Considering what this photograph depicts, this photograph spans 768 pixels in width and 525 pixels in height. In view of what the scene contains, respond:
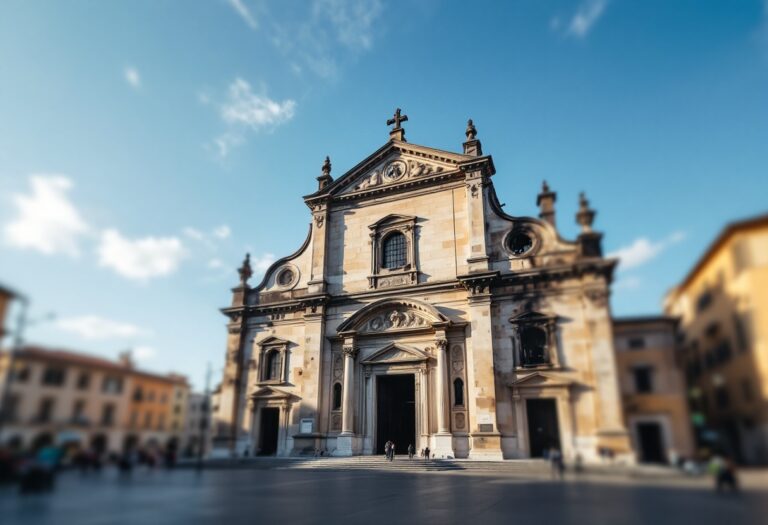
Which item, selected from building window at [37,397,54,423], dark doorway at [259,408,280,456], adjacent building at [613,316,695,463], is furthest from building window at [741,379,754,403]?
dark doorway at [259,408,280,456]

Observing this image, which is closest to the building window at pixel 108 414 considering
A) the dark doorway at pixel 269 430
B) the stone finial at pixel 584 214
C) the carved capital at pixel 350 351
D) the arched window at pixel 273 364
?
the stone finial at pixel 584 214

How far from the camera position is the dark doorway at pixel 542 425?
2025cm

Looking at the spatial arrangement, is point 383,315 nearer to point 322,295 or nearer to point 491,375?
point 322,295

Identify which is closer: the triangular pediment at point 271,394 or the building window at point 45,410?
the building window at point 45,410

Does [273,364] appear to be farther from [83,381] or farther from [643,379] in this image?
[83,381]

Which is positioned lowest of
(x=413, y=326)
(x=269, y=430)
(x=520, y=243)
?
(x=269, y=430)

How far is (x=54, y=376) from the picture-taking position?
3627 millimetres

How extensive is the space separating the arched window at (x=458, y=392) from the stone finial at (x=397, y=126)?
16894 millimetres

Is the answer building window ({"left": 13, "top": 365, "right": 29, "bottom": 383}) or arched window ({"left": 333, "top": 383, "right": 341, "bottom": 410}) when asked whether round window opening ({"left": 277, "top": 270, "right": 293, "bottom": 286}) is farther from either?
building window ({"left": 13, "top": 365, "right": 29, "bottom": 383})

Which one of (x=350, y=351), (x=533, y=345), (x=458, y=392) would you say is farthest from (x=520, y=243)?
(x=350, y=351)

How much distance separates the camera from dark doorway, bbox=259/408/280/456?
27.6 m

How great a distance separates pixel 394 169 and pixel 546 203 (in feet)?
37.5

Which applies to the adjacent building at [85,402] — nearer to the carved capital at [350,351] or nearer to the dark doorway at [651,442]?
the dark doorway at [651,442]

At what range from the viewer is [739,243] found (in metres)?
4.51
